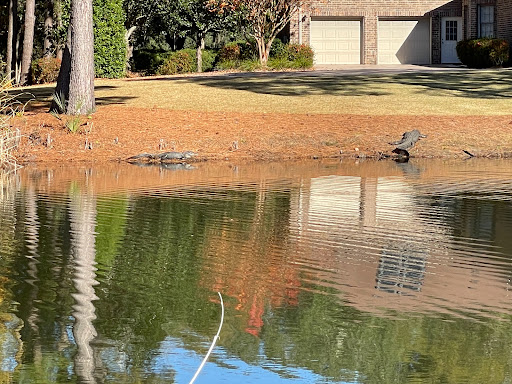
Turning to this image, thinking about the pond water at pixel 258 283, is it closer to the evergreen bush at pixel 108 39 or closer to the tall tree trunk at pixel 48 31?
the evergreen bush at pixel 108 39

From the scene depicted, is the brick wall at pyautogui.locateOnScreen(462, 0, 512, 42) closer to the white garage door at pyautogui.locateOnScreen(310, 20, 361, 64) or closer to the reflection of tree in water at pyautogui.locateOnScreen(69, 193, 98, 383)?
the white garage door at pyautogui.locateOnScreen(310, 20, 361, 64)

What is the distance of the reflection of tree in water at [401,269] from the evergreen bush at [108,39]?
91.9ft

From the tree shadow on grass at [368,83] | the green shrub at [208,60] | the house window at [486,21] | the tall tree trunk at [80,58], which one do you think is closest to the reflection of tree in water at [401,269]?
the tall tree trunk at [80,58]

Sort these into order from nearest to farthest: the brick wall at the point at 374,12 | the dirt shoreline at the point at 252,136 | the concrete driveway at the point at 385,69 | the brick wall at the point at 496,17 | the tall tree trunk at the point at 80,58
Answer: the dirt shoreline at the point at 252,136, the tall tree trunk at the point at 80,58, the concrete driveway at the point at 385,69, the brick wall at the point at 496,17, the brick wall at the point at 374,12

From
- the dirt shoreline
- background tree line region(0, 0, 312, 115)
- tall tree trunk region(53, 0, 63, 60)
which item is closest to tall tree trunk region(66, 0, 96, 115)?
Answer: the dirt shoreline

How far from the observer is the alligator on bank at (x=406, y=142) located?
2083 centimetres

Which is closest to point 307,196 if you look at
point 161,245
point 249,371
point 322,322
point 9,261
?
point 161,245

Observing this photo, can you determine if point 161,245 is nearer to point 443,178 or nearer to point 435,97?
point 443,178

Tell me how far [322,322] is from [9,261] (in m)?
3.62

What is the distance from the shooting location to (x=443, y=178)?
16828 mm

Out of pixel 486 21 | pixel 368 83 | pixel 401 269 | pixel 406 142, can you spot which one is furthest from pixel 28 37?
pixel 401 269

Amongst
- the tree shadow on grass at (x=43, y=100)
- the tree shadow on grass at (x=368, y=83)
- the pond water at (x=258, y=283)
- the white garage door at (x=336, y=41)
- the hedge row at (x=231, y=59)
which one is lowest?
the pond water at (x=258, y=283)

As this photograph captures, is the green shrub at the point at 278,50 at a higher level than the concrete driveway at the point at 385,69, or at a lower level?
higher

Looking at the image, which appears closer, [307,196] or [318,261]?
[318,261]
